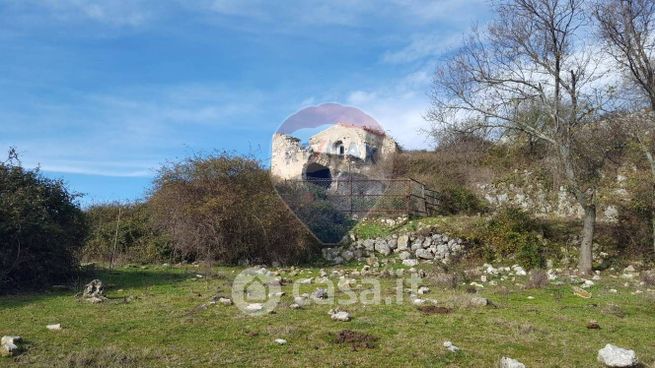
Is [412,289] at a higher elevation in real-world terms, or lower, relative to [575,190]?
lower

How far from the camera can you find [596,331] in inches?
311

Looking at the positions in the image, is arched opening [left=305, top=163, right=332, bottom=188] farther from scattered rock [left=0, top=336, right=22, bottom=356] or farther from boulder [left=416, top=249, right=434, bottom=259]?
scattered rock [left=0, top=336, right=22, bottom=356]

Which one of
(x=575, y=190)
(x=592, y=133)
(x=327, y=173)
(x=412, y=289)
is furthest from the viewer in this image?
(x=327, y=173)

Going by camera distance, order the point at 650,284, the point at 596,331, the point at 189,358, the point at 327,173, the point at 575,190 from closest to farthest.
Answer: the point at 189,358
the point at 596,331
the point at 650,284
the point at 575,190
the point at 327,173

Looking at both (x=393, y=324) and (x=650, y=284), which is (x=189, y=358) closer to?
(x=393, y=324)

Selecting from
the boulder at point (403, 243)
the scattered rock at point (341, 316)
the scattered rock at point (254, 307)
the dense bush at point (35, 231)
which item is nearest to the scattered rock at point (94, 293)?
the dense bush at point (35, 231)

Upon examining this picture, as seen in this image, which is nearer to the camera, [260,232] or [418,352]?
[418,352]

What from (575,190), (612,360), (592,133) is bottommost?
(612,360)

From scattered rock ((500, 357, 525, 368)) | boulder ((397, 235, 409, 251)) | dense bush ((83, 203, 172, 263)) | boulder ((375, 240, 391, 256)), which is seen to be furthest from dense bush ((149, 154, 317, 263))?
scattered rock ((500, 357, 525, 368))

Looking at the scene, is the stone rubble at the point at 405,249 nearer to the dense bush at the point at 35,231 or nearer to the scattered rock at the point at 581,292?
the scattered rock at the point at 581,292

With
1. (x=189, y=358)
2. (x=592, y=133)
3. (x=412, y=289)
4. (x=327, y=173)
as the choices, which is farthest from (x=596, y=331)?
(x=327, y=173)

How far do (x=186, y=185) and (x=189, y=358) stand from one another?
11.7 metres

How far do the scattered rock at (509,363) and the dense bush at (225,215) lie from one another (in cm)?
1165
